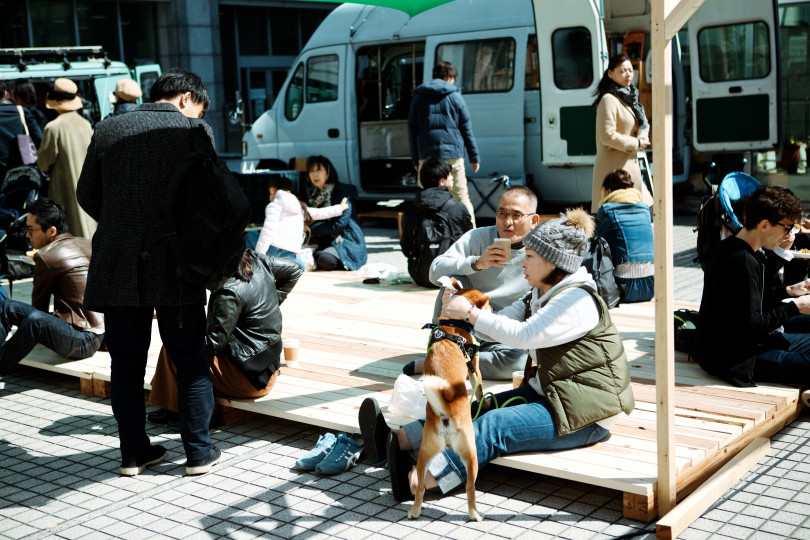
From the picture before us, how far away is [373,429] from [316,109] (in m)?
9.29

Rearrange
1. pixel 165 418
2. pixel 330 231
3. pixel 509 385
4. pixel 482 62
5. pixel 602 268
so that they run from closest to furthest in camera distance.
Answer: pixel 509 385 < pixel 165 418 < pixel 602 268 < pixel 330 231 < pixel 482 62

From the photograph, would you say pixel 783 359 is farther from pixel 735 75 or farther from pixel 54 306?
pixel 735 75

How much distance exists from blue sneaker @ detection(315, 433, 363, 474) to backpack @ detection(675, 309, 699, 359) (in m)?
2.14

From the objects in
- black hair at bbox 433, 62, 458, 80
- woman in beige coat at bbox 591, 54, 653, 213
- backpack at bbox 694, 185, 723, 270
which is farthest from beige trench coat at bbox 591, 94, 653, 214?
black hair at bbox 433, 62, 458, 80

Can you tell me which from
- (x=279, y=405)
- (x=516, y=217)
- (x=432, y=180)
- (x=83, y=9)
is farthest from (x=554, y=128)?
(x=83, y=9)

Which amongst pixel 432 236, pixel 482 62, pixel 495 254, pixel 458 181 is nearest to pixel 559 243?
pixel 495 254

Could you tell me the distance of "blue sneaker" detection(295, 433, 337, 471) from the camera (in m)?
4.07

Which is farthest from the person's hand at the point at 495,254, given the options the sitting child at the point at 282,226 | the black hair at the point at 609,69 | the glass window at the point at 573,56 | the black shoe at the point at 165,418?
the glass window at the point at 573,56

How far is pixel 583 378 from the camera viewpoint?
3.61 meters

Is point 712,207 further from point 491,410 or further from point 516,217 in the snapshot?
point 491,410

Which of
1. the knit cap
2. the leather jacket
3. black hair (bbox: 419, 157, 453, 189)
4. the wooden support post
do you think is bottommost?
the wooden support post

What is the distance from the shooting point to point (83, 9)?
760 inches

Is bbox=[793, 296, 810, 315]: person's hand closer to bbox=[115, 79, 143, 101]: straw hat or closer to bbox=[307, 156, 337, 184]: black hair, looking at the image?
bbox=[307, 156, 337, 184]: black hair

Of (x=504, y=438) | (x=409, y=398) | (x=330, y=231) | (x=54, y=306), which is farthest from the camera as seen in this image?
(x=330, y=231)
